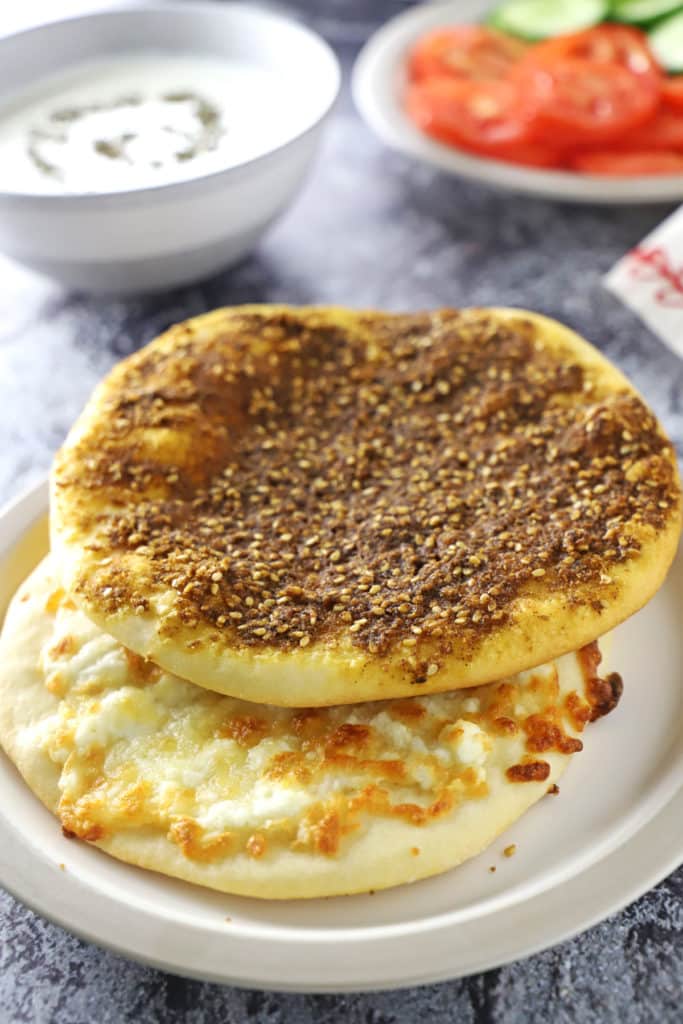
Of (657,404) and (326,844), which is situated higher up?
(326,844)

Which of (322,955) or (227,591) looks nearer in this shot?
(322,955)

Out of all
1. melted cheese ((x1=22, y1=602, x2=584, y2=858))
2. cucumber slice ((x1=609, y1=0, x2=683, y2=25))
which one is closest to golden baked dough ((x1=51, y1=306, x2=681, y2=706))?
melted cheese ((x1=22, y1=602, x2=584, y2=858))

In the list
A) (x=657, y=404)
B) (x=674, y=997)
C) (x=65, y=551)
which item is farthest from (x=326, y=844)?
(x=657, y=404)

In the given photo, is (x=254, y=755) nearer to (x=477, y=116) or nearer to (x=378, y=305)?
(x=378, y=305)

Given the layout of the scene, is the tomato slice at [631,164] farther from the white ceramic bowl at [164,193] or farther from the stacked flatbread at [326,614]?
the stacked flatbread at [326,614]

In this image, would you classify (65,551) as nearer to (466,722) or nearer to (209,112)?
(466,722)

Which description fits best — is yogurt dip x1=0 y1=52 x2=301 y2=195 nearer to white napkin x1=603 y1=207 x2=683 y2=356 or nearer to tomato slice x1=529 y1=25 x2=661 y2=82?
tomato slice x1=529 y1=25 x2=661 y2=82
